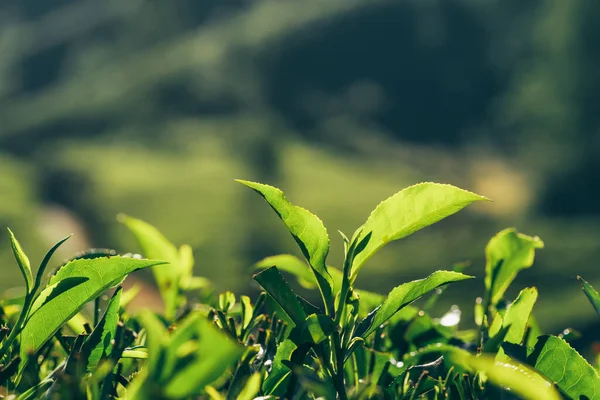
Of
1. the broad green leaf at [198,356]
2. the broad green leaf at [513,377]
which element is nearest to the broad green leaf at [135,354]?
the broad green leaf at [198,356]

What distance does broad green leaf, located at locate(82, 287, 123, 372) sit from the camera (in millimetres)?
651

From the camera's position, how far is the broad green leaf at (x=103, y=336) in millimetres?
651

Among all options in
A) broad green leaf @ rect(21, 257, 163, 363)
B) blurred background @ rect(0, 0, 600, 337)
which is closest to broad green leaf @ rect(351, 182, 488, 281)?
broad green leaf @ rect(21, 257, 163, 363)

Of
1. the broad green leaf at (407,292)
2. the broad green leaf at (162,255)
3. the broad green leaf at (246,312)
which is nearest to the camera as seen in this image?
the broad green leaf at (407,292)

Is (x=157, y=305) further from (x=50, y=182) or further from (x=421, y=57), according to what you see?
(x=421, y=57)

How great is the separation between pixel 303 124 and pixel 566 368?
2189cm

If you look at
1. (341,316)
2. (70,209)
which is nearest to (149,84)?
(70,209)

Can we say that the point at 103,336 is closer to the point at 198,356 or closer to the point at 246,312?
the point at 246,312

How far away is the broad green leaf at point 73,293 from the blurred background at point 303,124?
11611mm

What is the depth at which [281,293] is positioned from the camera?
0.65 metres

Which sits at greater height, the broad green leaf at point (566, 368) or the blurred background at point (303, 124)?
the blurred background at point (303, 124)

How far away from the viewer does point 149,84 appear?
22.2m

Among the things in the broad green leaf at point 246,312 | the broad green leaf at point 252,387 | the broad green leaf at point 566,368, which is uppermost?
the broad green leaf at point 566,368

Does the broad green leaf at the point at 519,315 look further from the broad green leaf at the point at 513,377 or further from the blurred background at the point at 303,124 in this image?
the blurred background at the point at 303,124
